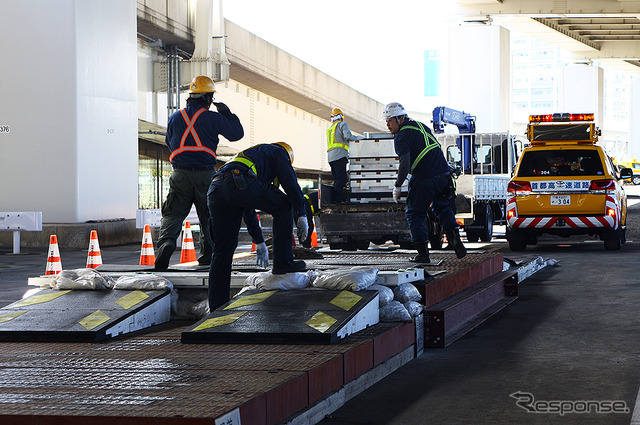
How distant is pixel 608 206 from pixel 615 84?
168385 mm

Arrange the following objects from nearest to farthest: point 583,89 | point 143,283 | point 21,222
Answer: point 143,283
point 21,222
point 583,89

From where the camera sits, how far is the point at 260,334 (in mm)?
5969

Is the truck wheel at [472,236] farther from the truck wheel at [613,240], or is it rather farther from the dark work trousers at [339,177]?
the dark work trousers at [339,177]

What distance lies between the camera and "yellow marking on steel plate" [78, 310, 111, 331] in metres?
6.55

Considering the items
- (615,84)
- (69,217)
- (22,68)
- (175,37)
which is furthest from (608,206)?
(615,84)

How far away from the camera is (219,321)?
20.8 ft

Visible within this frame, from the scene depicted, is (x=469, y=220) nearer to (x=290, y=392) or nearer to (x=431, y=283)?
(x=431, y=283)

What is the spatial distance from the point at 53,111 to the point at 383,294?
13.5 meters

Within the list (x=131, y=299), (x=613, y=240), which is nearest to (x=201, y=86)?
(x=131, y=299)

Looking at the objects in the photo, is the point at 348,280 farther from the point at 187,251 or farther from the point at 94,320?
the point at 187,251

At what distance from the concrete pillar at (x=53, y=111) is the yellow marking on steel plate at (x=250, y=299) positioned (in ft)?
41.0

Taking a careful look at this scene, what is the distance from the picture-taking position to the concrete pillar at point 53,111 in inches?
730

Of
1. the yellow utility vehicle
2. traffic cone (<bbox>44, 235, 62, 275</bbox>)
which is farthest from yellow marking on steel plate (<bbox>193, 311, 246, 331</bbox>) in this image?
the yellow utility vehicle

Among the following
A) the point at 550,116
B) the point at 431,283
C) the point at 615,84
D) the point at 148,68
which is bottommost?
the point at 431,283
